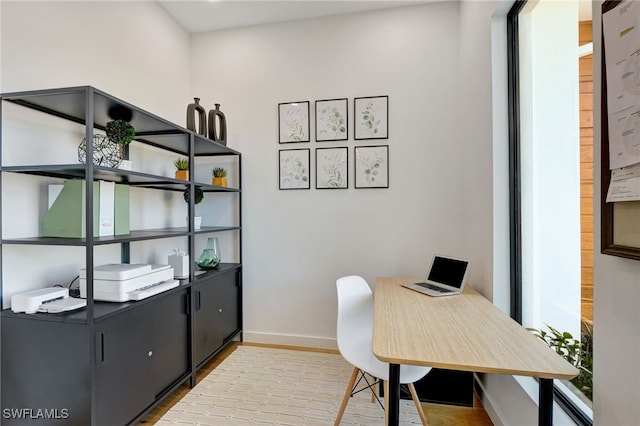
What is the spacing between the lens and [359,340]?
1748 millimetres

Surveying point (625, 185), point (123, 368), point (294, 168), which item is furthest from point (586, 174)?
point (123, 368)

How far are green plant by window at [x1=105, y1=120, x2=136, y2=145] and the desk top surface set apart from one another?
171 cm

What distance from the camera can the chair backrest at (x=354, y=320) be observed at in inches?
65.1

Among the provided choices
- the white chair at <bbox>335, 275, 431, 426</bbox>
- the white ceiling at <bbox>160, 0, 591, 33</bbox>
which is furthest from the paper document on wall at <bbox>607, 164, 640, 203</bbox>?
the white ceiling at <bbox>160, 0, 591, 33</bbox>

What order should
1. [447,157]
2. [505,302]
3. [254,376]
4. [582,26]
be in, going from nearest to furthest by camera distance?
[582,26] < [505,302] < [254,376] < [447,157]

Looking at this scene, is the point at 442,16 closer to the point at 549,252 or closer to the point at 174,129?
the point at 549,252

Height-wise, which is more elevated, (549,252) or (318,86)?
(318,86)

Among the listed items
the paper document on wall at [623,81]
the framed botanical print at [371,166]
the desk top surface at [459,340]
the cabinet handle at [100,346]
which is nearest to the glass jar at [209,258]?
the cabinet handle at [100,346]

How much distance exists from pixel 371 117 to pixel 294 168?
0.82 metres

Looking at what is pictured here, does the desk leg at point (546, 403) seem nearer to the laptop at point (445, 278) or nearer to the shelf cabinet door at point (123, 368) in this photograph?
the laptop at point (445, 278)

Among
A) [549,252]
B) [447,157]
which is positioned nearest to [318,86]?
[447,157]

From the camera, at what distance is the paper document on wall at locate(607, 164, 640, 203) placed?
784mm

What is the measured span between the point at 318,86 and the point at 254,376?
8.15 feet

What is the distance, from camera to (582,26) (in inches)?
47.4
